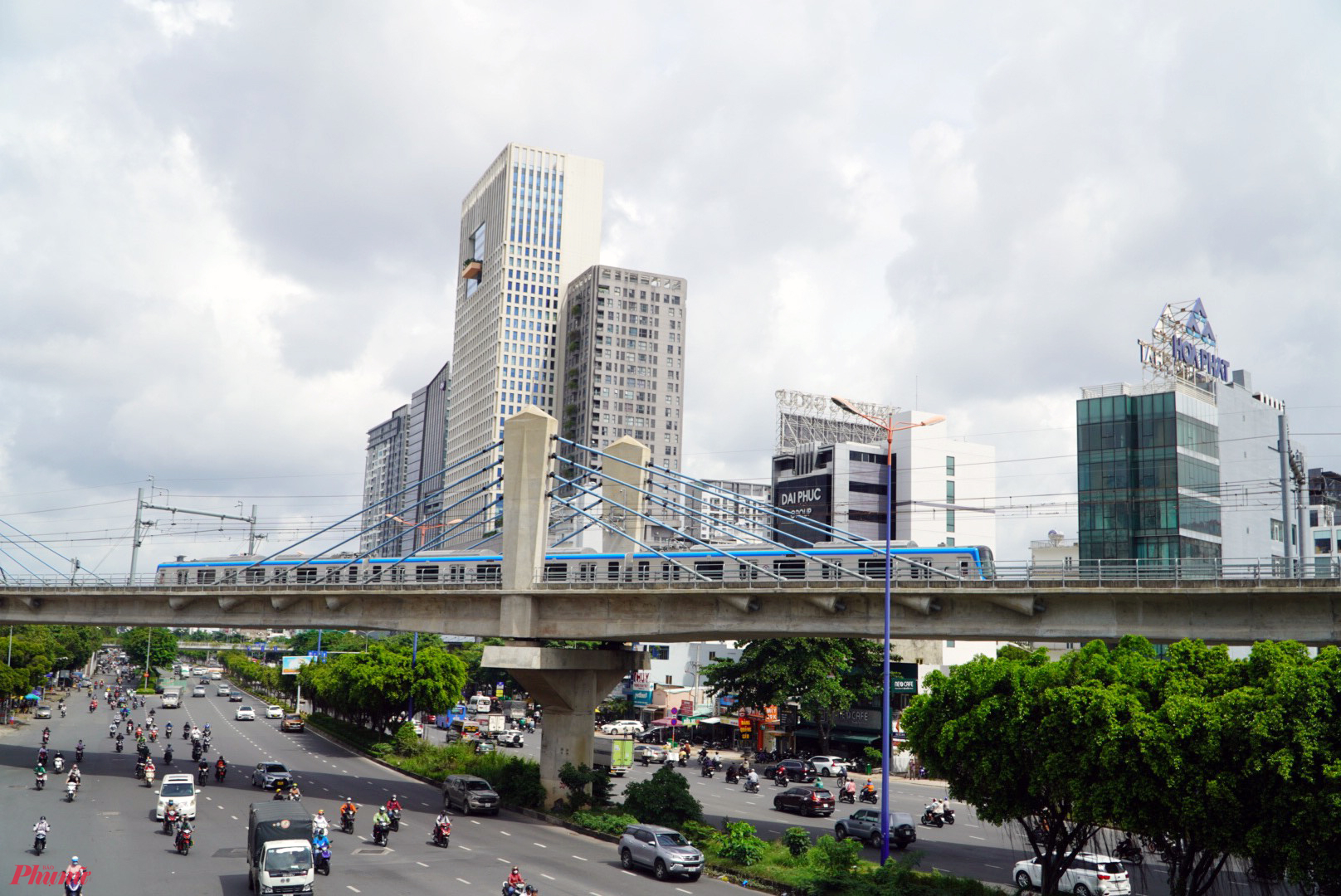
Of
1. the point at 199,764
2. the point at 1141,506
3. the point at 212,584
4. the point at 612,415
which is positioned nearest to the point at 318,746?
the point at 199,764

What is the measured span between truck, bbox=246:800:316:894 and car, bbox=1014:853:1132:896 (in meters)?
20.4

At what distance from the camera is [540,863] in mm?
34188

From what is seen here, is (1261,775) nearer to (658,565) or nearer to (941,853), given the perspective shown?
(941,853)

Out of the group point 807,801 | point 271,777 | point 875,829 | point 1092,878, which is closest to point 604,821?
point 875,829

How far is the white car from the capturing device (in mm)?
65375

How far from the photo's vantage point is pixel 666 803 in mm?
39969

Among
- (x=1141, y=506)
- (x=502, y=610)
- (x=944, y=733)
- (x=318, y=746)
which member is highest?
(x=1141, y=506)

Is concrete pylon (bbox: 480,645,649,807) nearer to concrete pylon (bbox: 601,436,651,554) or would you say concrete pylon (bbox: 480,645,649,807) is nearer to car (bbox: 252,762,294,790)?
concrete pylon (bbox: 601,436,651,554)

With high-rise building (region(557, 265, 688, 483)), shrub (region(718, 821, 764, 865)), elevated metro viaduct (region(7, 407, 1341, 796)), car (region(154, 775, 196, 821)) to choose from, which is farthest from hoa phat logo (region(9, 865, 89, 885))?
high-rise building (region(557, 265, 688, 483))

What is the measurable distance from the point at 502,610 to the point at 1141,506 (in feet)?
194

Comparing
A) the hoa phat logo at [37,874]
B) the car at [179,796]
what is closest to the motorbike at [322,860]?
the hoa phat logo at [37,874]

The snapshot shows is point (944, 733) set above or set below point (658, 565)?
below

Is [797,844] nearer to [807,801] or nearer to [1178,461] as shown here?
[807,801]

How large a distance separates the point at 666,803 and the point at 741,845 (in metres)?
5.97
